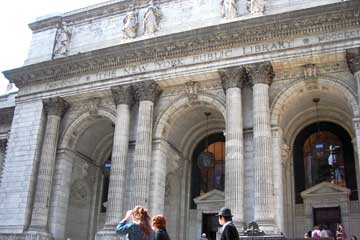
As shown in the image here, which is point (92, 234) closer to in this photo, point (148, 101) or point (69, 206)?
point (69, 206)

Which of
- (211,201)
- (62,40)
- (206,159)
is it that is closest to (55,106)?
(62,40)

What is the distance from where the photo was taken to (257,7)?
917 inches

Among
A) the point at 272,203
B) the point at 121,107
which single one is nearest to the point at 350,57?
the point at 272,203

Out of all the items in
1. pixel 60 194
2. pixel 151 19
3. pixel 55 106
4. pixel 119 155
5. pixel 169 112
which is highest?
pixel 151 19

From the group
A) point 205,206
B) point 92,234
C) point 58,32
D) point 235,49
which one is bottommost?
point 92,234

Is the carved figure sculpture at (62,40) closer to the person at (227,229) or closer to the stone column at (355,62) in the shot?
the stone column at (355,62)

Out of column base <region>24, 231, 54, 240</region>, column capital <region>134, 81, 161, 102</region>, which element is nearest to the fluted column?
column capital <region>134, 81, 161, 102</region>

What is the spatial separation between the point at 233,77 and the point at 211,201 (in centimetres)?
864

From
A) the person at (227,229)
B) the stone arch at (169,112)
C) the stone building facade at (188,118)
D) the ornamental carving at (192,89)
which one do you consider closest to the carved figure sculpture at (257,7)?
the stone building facade at (188,118)

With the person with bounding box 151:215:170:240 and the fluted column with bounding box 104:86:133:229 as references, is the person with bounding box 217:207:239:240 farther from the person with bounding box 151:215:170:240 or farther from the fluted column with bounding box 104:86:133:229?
the fluted column with bounding box 104:86:133:229

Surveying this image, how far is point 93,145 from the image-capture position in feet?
98.3

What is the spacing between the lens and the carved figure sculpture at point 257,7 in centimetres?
2319

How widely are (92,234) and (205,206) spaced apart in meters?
7.99

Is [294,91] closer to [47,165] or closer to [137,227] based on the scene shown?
[47,165]
